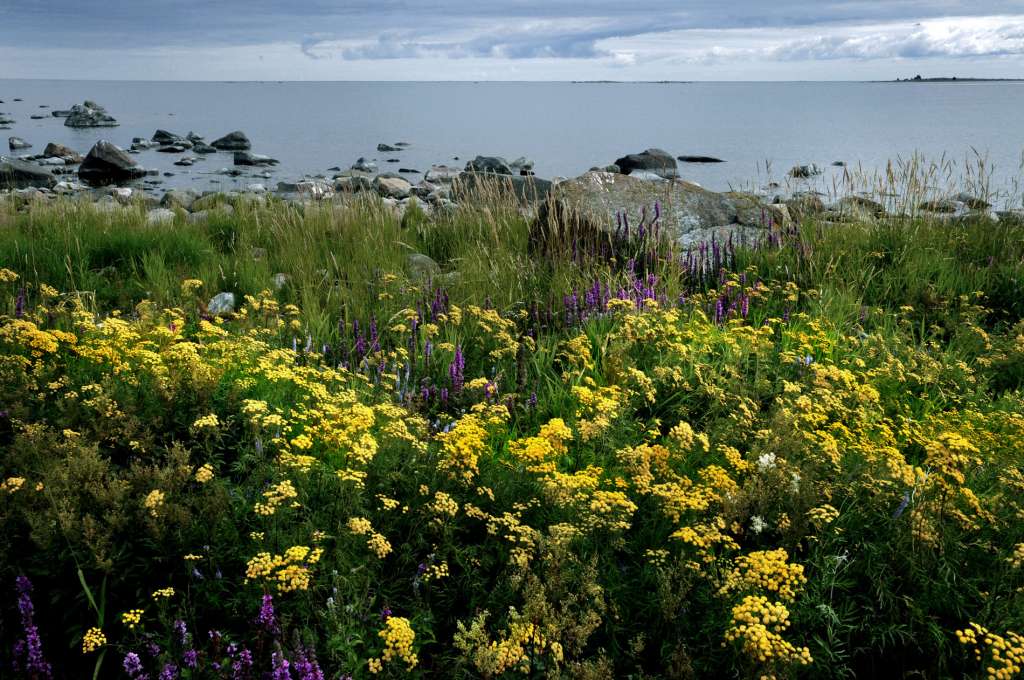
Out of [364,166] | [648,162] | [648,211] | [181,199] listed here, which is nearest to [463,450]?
[648,211]

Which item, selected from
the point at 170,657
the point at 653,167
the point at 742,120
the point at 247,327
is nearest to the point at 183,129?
the point at 653,167

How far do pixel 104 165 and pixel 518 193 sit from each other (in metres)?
18.2

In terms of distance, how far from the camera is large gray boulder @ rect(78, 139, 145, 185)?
24141 millimetres

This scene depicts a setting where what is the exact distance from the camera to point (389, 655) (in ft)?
6.74

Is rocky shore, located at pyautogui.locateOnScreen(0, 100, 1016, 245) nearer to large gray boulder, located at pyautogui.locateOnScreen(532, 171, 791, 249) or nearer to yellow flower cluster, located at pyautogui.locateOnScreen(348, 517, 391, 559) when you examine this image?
large gray boulder, located at pyautogui.locateOnScreen(532, 171, 791, 249)

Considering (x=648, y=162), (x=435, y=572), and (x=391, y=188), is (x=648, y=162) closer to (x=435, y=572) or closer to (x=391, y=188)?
(x=391, y=188)

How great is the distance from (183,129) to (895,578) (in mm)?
54901

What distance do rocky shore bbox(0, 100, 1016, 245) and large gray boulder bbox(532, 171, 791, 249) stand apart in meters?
0.02

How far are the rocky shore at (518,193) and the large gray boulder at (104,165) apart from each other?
3 cm

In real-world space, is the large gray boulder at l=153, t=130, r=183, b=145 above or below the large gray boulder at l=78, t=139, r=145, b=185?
above

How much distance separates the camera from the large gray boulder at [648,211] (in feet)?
25.4

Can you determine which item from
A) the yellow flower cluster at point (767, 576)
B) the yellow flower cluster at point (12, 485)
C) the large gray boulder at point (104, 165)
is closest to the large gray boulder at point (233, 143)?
the large gray boulder at point (104, 165)

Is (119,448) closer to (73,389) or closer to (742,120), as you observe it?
(73,389)

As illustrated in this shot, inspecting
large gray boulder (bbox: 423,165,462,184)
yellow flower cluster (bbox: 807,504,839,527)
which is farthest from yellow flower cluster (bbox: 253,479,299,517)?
large gray boulder (bbox: 423,165,462,184)
